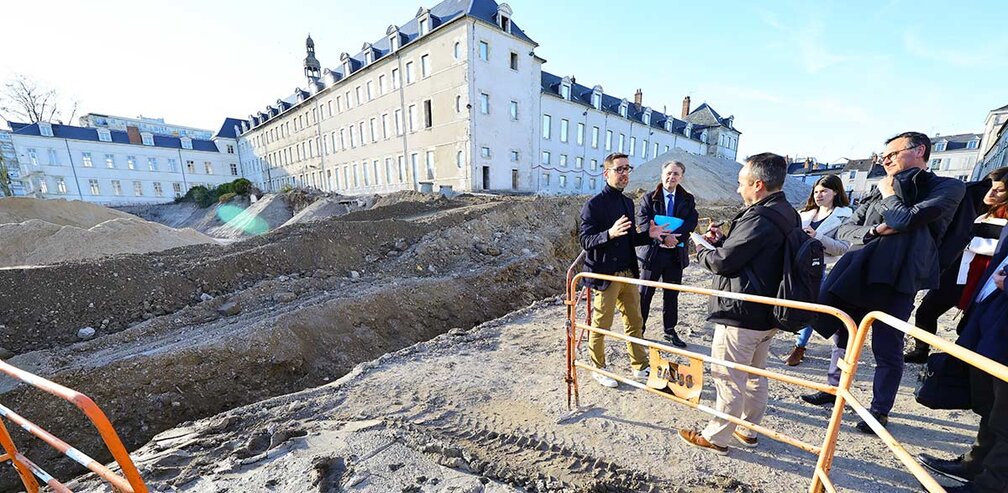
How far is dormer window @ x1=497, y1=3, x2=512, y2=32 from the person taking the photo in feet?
77.8

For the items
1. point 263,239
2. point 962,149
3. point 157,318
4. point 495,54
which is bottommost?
point 157,318

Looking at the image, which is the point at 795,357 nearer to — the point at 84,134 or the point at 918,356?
the point at 918,356

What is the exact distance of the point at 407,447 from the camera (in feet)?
8.79

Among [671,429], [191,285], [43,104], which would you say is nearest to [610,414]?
[671,429]

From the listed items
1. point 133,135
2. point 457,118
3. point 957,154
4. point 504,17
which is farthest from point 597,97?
point 133,135

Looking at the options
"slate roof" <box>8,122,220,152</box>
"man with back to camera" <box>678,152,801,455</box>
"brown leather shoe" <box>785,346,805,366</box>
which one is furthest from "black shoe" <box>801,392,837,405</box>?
"slate roof" <box>8,122,220,152</box>

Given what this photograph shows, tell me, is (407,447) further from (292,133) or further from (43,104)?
(43,104)

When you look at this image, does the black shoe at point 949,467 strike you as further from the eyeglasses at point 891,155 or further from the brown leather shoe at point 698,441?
the eyeglasses at point 891,155

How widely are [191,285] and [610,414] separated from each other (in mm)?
7761

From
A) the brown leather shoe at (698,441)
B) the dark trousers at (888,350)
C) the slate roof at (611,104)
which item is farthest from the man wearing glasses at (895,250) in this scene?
the slate roof at (611,104)

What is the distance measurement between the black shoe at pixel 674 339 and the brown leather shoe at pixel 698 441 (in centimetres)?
181

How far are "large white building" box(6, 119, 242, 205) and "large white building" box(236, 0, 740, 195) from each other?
16159 mm

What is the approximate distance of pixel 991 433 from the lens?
81.5 inches

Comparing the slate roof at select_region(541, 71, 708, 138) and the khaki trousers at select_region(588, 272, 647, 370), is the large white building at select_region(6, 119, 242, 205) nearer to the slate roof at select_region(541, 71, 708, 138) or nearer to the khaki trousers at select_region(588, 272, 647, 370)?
the slate roof at select_region(541, 71, 708, 138)
